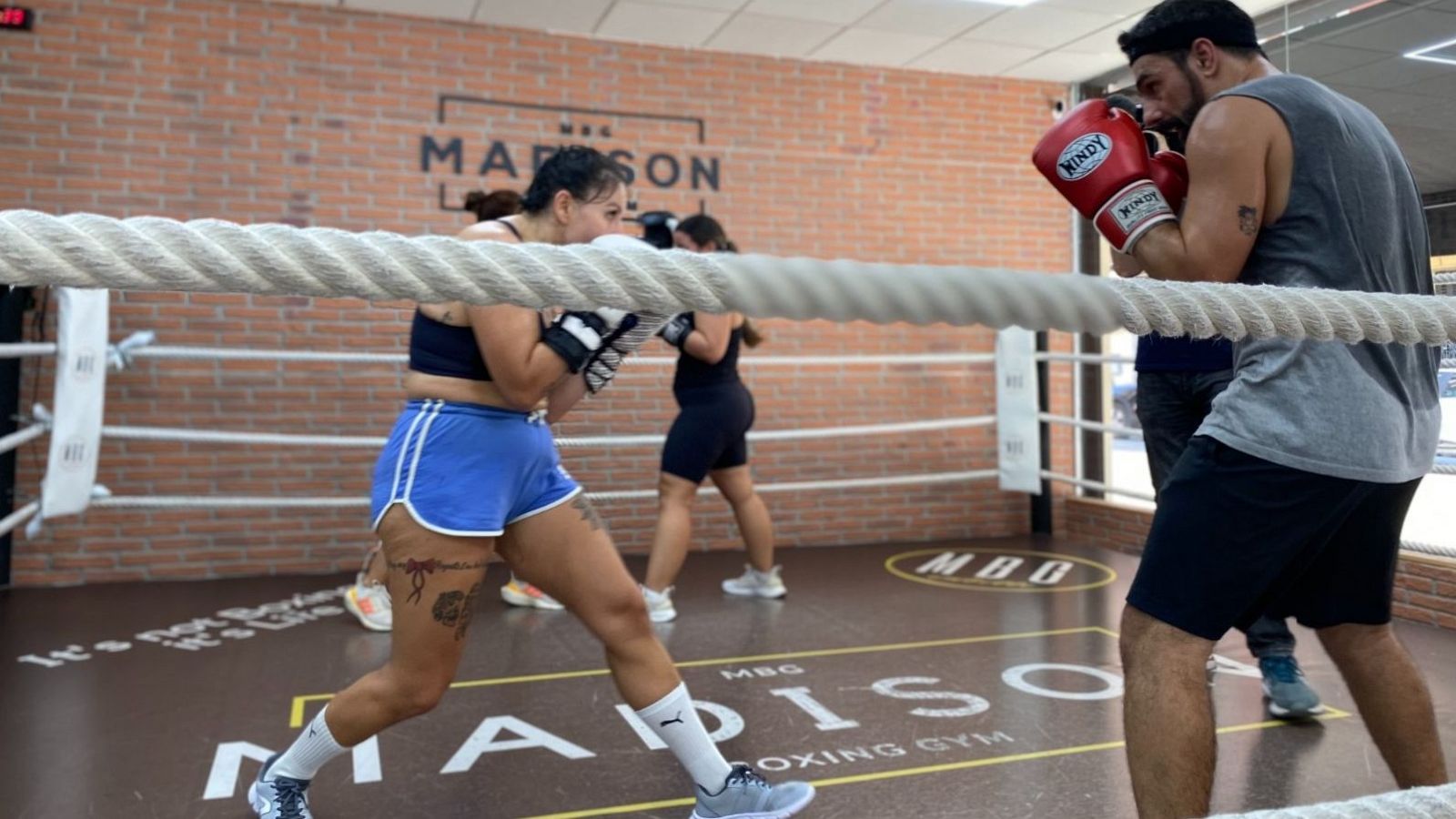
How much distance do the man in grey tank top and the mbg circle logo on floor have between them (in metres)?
2.61

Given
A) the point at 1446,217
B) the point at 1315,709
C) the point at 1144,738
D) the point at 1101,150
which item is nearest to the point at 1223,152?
the point at 1101,150

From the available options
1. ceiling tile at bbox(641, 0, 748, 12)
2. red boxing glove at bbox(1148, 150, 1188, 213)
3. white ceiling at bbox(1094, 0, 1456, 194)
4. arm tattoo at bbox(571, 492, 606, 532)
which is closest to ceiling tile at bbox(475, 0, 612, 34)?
ceiling tile at bbox(641, 0, 748, 12)

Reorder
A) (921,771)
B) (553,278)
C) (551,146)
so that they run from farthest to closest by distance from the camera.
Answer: (551,146) → (921,771) → (553,278)

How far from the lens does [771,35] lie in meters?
4.89

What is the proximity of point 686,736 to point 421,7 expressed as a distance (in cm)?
393

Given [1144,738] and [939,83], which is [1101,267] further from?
[1144,738]

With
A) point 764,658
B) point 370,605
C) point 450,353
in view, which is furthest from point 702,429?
point 450,353

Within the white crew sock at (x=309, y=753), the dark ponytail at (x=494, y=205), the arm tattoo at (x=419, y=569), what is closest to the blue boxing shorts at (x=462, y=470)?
the arm tattoo at (x=419, y=569)

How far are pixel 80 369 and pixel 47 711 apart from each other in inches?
65.0

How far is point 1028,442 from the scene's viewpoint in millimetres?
5125

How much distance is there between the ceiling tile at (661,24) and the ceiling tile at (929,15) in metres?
0.73

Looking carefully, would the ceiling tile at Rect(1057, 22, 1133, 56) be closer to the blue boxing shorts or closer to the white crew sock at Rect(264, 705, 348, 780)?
the blue boxing shorts

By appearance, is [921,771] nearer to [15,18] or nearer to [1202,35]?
[1202,35]

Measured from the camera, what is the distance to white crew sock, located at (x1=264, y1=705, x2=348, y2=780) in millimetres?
1720
